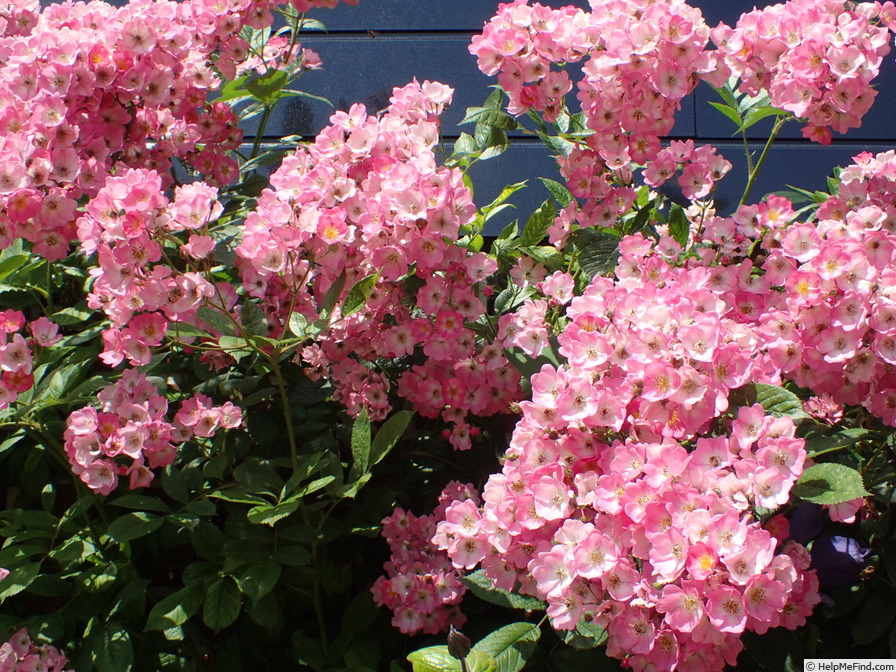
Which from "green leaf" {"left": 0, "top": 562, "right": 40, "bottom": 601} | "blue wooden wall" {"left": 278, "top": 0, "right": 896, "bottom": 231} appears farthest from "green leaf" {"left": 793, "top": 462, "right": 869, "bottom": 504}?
"blue wooden wall" {"left": 278, "top": 0, "right": 896, "bottom": 231}

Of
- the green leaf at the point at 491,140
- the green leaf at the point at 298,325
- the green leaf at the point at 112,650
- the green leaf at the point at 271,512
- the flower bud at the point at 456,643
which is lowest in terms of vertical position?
the green leaf at the point at 112,650

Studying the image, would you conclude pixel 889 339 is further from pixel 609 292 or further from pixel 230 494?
pixel 230 494

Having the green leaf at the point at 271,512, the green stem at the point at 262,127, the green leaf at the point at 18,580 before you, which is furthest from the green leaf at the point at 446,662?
the green stem at the point at 262,127

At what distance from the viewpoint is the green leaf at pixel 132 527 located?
4.43 feet

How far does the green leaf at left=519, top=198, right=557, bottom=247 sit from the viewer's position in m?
1.67

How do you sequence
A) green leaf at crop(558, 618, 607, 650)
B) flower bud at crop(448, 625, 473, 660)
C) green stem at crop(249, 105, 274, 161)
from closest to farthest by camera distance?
1. flower bud at crop(448, 625, 473, 660)
2. green leaf at crop(558, 618, 607, 650)
3. green stem at crop(249, 105, 274, 161)

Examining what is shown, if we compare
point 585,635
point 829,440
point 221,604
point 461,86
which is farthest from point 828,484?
point 461,86

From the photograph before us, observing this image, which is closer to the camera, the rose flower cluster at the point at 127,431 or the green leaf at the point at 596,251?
the rose flower cluster at the point at 127,431

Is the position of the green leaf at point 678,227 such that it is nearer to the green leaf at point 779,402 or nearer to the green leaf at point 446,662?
the green leaf at point 779,402

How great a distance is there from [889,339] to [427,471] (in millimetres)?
926

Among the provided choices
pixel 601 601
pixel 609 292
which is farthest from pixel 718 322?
pixel 601 601

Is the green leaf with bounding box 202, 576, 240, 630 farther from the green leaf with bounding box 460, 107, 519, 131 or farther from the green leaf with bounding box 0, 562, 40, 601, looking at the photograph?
the green leaf with bounding box 460, 107, 519, 131

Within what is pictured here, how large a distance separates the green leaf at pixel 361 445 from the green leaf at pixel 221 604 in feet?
0.92

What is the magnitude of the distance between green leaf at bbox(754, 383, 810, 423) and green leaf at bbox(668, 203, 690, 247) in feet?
1.93
